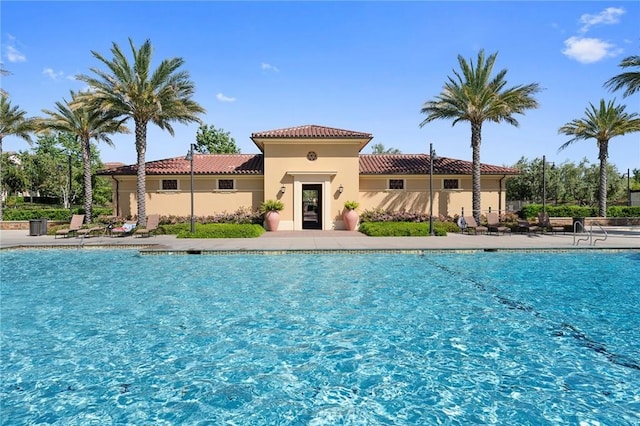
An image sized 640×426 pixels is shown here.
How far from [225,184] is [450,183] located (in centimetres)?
1554

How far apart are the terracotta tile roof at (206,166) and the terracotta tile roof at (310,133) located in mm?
2899

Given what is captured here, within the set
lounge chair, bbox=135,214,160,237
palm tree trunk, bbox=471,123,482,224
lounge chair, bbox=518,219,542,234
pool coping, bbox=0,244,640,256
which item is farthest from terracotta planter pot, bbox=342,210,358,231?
lounge chair, bbox=135,214,160,237

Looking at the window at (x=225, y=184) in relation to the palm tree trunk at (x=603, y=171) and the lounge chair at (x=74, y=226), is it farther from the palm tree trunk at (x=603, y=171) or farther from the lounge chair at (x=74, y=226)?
the palm tree trunk at (x=603, y=171)

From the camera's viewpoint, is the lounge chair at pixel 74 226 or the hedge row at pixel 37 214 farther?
the hedge row at pixel 37 214

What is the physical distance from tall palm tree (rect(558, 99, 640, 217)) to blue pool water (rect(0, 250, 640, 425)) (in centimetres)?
2099

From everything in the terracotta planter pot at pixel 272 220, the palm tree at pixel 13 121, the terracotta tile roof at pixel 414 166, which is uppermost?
the palm tree at pixel 13 121

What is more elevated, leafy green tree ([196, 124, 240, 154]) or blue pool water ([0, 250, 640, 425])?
leafy green tree ([196, 124, 240, 154])

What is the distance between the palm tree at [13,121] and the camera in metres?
27.3

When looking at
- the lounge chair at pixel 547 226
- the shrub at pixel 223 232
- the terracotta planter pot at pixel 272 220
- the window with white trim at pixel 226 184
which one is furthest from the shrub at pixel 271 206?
the lounge chair at pixel 547 226

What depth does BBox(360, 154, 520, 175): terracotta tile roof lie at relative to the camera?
2614 centimetres

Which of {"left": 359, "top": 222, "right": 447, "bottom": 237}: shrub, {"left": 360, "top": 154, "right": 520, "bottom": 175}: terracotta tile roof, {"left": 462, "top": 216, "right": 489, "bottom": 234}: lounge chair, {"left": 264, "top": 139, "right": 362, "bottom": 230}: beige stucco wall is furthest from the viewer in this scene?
{"left": 360, "top": 154, "right": 520, "bottom": 175}: terracotta tile roof

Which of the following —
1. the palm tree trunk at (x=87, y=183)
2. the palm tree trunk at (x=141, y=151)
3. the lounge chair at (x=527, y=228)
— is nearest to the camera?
the palm tree trunk at (x=141, y=151)

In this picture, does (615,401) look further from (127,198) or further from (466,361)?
(127,198)

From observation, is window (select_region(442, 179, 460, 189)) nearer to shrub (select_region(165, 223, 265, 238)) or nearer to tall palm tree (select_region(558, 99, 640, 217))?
tall palm tree (select_region(558, 99, 640, 217))
